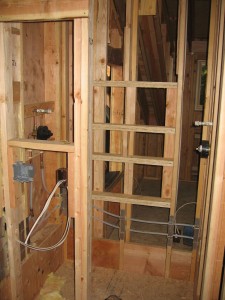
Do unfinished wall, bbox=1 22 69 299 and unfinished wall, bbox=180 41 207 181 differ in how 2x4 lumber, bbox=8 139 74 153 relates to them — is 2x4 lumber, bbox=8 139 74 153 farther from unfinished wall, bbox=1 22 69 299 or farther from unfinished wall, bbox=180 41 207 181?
unfinished wall, bbox=180 41 207 181

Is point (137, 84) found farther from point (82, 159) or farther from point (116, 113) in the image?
point (82, 159)

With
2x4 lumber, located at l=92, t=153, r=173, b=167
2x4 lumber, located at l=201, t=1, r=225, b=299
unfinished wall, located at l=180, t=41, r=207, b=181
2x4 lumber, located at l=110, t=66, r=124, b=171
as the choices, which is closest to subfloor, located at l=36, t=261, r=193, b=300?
2x4 lumber, located at l=201, t=1, r=225, b=299

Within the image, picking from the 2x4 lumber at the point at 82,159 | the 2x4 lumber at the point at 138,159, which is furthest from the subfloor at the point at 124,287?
the 2x4 lumber at the point at 138,159

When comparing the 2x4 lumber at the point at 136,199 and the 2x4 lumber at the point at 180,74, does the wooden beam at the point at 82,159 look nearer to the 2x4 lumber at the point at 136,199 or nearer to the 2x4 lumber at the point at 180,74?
the 2x4 lumber at the point at 136,199

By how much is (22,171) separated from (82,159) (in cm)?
45

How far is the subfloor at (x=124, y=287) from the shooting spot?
2527mm

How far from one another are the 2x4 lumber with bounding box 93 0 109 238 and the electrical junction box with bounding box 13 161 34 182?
96 cm

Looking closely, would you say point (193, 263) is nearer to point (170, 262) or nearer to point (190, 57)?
point (170, 262)

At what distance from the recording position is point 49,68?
2580 millimetres

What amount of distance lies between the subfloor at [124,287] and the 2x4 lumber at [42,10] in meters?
2.13

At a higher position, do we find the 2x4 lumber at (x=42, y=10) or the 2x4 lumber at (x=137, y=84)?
the 2x4 lumber at (x=42, y=10)

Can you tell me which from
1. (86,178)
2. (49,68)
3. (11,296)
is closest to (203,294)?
(86,178)

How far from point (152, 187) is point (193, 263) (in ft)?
8.30

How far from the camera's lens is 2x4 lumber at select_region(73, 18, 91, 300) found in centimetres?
156
